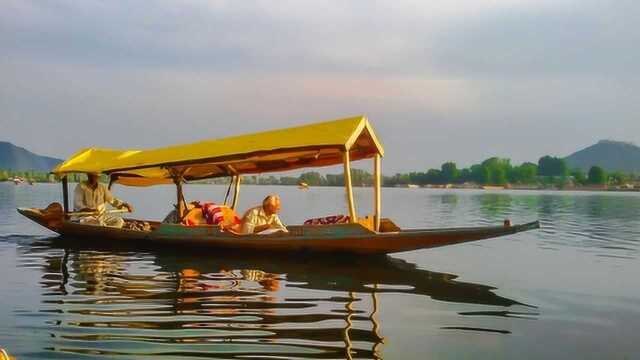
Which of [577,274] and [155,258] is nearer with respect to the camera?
[577,274]

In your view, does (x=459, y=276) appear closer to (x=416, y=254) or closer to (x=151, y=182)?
(x=416, y=254)

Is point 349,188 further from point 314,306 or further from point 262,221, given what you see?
point 314,306

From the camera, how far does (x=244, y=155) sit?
12812mm

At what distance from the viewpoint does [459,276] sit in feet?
38.9

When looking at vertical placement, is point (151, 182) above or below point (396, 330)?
above

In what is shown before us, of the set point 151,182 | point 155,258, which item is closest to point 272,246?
point 155,258

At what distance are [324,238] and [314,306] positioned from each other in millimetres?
3437

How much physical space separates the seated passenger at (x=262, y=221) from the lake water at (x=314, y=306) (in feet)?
1.81

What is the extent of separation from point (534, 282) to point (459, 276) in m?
1.39

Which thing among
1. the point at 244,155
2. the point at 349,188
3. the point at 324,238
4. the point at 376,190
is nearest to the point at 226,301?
the point at 324,238

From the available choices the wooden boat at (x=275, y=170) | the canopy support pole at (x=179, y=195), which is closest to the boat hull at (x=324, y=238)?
the wooden boat at (x=275, y=170)

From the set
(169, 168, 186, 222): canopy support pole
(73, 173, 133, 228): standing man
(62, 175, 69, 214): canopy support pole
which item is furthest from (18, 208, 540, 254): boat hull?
(62, 175, 69, 214): canopy support pole

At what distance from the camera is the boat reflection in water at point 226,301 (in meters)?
6.42

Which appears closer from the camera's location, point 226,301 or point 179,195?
point 226,301
